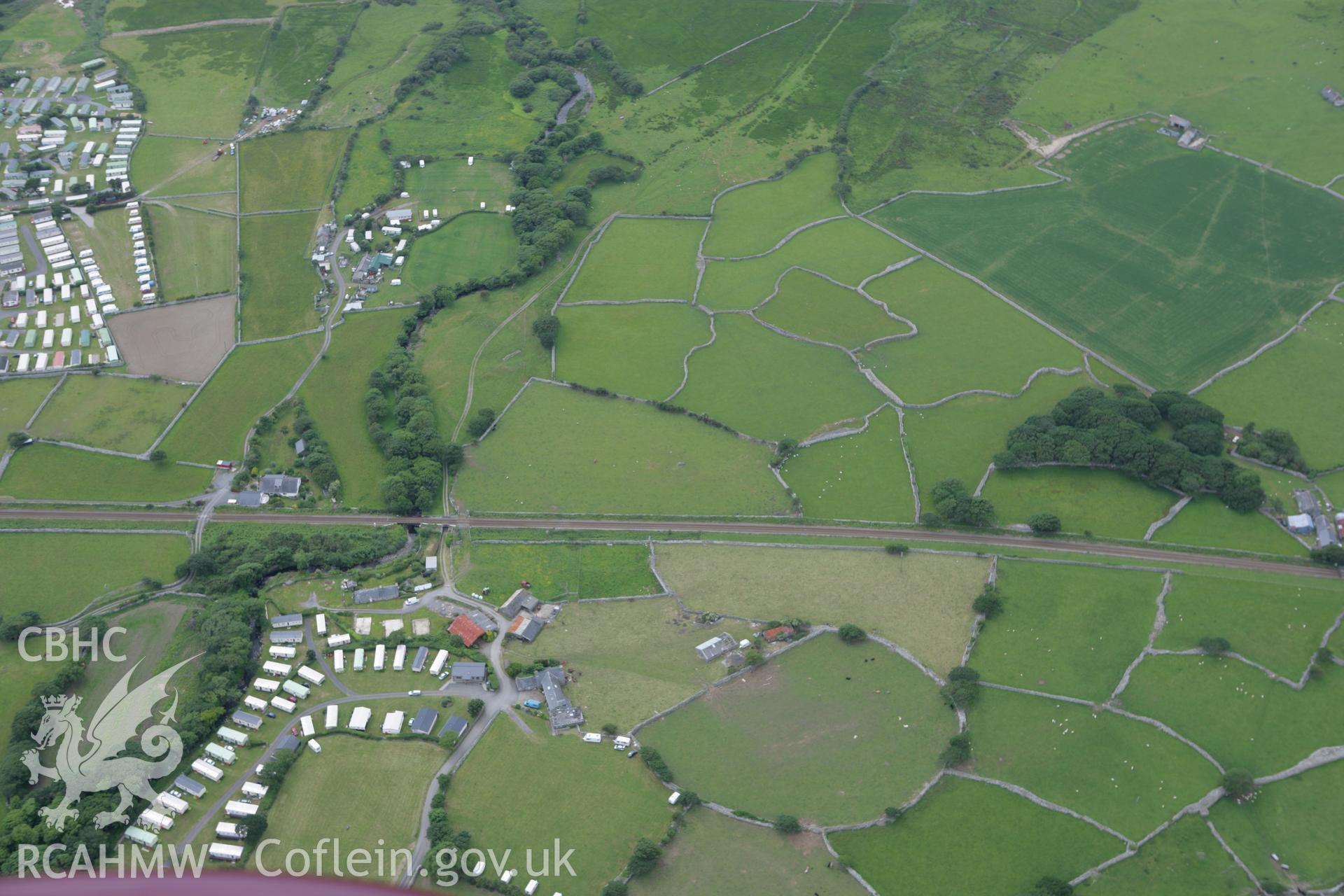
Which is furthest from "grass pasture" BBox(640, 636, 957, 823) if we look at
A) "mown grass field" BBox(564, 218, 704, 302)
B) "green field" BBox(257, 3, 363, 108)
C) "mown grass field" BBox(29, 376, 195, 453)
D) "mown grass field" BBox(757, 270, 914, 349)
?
"green field" BBox(257, 3, 363, 108)

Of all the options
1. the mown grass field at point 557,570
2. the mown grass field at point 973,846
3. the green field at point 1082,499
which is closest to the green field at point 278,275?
the mown grass field at point 557,570

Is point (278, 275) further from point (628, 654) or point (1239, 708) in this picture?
point (1239, 708)

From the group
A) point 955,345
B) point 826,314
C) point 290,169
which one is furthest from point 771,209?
point 290,169

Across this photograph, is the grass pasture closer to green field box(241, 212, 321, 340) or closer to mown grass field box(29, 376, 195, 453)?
mown grass field box(29, 376, 195, 453)

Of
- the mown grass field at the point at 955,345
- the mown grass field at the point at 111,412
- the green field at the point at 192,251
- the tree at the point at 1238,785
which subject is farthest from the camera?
the green field at the point at 192,251

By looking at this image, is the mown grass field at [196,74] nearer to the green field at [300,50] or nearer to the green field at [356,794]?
the green field at [300,50]
